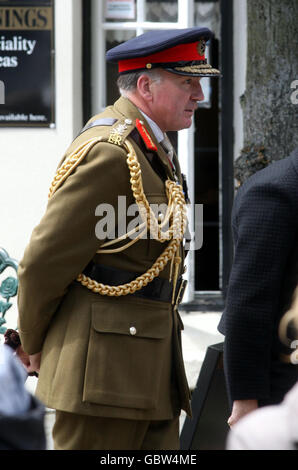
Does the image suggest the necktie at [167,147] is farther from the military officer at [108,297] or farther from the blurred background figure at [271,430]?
the blurred background figure at [271,430]

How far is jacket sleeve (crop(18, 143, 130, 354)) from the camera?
2.66m

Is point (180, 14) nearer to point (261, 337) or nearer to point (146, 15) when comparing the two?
point (146, 15)

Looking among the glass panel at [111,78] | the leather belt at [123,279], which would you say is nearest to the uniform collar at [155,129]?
the leather belt at [123,279]

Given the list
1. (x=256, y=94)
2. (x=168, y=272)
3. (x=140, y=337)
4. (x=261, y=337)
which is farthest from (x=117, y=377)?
(x=256, y=94)

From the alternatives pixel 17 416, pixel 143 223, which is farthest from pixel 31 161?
pixel 17 416

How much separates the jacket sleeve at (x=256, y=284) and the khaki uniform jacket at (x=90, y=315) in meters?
0.44

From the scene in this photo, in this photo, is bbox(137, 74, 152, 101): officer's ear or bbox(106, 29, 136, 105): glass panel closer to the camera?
bbox(137, 74, 152, 101): officer's ear

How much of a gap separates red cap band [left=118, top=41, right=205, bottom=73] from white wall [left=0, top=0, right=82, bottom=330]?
8.08 ft

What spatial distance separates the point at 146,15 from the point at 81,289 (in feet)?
11.2

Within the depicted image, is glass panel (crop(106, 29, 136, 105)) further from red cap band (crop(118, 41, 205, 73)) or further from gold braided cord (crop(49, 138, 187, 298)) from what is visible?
gold braided cord (crop(49, 138, 187, 298))

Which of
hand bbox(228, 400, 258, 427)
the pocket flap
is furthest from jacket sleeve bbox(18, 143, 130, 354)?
hand bbox(228, 400, 258, 427)

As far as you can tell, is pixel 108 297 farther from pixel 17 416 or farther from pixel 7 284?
pixel 7 284

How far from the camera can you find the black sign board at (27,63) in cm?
539

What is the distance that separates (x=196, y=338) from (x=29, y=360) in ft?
8.90
